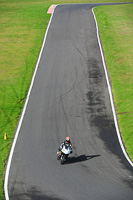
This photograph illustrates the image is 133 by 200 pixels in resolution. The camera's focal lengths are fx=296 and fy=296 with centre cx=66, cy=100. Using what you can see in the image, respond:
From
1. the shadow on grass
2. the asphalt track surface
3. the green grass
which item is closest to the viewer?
the shadow on grass

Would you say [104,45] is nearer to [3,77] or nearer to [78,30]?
[78,30]

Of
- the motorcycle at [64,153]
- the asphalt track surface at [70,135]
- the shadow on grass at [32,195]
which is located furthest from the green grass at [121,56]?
the shadow on grass at [32,195]

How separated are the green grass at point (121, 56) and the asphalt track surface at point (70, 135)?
1163mm

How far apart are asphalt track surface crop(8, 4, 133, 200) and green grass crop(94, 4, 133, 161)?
1163mm

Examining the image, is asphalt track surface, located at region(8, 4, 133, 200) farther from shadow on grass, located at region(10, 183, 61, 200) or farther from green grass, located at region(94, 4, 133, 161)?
green grass, located at region(94, 4, 133, 161)

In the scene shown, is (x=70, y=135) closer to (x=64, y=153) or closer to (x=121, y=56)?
(x=64, y=153)

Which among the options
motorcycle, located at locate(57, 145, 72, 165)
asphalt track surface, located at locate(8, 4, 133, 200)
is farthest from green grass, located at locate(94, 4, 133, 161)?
motorcycle, located at locate(57, 145, 72, 165)

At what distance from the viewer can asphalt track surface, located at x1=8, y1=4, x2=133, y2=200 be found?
1717 centimetres

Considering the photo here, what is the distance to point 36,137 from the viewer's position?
928 inches

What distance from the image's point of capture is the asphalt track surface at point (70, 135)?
1717cm

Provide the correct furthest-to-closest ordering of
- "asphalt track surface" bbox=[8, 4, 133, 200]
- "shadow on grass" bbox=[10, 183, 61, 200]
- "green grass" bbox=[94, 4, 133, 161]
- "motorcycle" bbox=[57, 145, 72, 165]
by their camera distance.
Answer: "green grass" bbox=[94, 4, 133, 161]
"motorcycle" bbox=[57, 145, 72, 165]
"asphalt track surface" bbox=[8, 4, 133, 200]
"shadow on grass" bbox=[10, 183, 61, 200]

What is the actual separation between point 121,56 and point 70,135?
70.2 ft

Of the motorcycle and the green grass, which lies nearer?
the motorcycle

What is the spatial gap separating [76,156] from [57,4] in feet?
183
